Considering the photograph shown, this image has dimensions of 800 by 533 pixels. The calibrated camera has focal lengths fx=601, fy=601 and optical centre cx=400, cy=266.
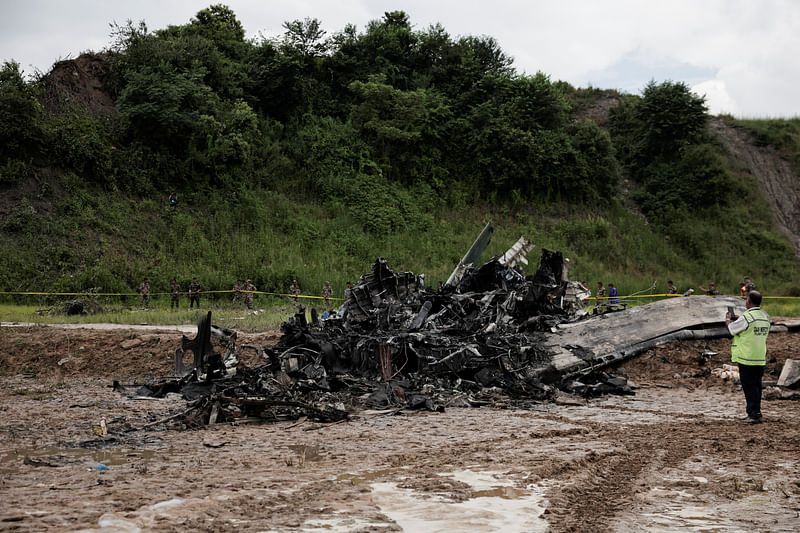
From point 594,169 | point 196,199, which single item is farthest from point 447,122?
point 196,199

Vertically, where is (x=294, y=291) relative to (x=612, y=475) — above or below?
above

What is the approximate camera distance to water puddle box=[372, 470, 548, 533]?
400 centimetres

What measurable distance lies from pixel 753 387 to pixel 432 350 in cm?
480

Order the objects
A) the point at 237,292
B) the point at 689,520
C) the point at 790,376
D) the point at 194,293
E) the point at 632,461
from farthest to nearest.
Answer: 1. the point at 237,292
2. the point at 194,293
3. the point at 790,376
4. the point at 632,461
5. the point at 689,520

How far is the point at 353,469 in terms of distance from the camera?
5.42 meters

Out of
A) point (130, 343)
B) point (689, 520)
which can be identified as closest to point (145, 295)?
point (130, 343)

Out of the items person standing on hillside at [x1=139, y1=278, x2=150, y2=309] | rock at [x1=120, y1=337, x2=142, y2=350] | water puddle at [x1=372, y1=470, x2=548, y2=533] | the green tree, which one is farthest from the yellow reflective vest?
the green tree

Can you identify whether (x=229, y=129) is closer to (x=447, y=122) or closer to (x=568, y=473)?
(x=447, y=122)

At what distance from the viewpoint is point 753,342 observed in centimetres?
728

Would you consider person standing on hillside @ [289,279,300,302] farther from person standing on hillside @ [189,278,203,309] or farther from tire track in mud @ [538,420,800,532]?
tire track in mud @ [538,420,800,532]

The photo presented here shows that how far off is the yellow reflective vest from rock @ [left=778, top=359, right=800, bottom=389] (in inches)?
107

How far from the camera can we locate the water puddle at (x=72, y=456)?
219 inches

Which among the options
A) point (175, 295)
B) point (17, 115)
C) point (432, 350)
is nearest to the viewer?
point (432, 350)

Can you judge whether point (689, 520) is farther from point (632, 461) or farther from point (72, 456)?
point (72, 456)
